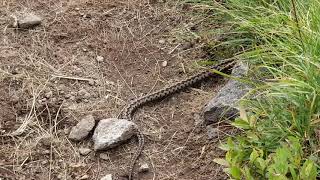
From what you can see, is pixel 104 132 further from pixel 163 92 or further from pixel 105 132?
pixel 163 92

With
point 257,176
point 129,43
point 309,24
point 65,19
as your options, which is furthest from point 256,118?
point 65,19

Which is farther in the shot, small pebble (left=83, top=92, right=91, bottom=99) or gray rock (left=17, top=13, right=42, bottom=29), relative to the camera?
gray rock (left=17, top=13, right=42, bottom=29)

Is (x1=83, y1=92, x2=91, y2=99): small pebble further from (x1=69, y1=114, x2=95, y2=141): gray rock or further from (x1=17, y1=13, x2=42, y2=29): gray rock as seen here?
(x1=17, y1=13, x2=42, y2=29): gray rock

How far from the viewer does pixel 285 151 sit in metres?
2.84

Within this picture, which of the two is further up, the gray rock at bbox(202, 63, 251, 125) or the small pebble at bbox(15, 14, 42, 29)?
the gray rock at bbox(202, 63, 251, 125)

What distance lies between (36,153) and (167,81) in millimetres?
1243

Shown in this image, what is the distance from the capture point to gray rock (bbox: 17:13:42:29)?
16.4ft

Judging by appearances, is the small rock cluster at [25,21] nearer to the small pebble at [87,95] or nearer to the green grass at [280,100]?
the small pebble at [87,95]

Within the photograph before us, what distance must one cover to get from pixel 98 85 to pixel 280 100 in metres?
1.55

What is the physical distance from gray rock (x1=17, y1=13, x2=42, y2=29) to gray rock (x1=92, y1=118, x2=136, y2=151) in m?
1.43

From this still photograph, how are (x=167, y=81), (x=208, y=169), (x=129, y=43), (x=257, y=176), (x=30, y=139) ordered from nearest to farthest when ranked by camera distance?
1. (x=257, y=176)
2. (x=208, y=169)
3. (x=30, y=139)
4. (x=167, y=81)
5. (x=129, y=43)

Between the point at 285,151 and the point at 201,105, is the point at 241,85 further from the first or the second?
the point at 285,151

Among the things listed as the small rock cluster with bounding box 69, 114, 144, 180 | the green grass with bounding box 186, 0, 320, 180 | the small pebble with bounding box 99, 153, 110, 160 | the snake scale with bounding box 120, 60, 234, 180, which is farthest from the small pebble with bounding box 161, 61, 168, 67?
the small pebble with bounding box 99, 153, 110, 160

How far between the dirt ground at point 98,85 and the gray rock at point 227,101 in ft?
0.44
